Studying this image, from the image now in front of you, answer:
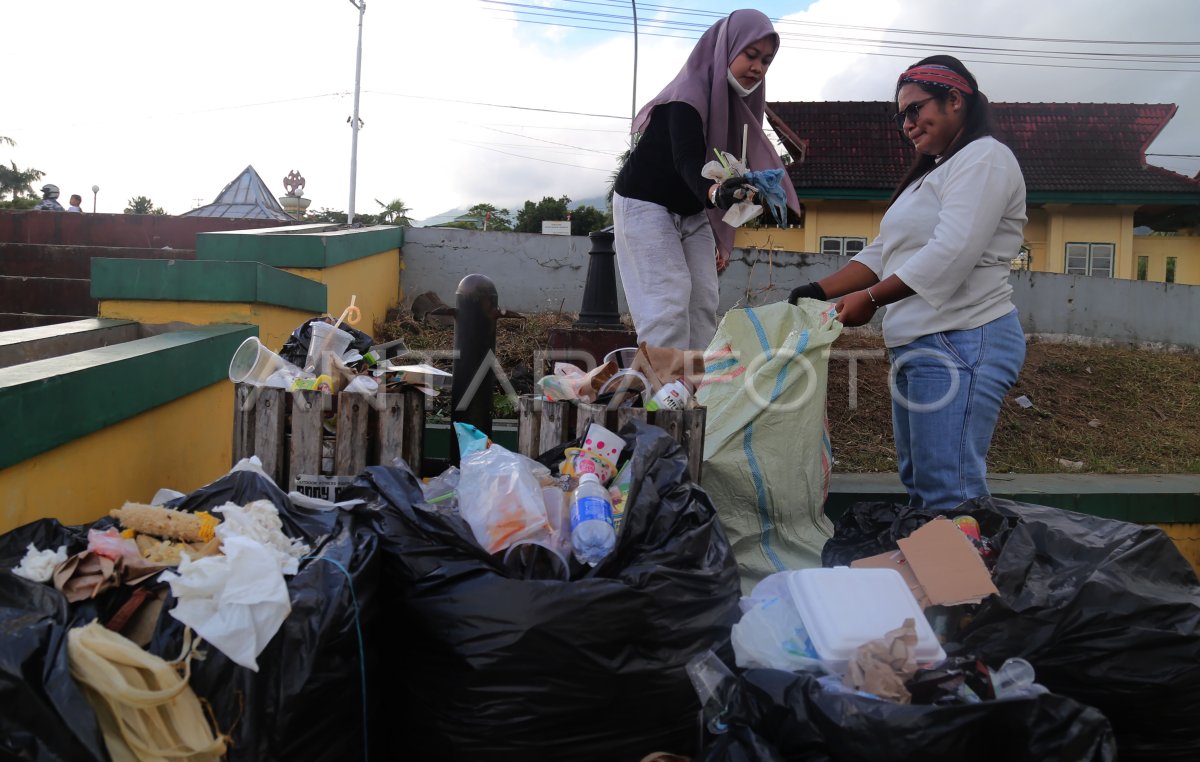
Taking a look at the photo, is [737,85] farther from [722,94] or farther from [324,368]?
[324,368]

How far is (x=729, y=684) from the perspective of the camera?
1646 millimetres

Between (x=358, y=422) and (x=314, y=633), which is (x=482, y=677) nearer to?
(x=314, y=633)

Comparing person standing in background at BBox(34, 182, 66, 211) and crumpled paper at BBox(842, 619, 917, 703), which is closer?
crumpled paper at BBox(842, 619, 917, 703)

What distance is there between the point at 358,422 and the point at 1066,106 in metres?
19.5

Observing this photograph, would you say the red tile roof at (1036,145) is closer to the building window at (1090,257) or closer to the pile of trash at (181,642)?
the building window at (1090,257)

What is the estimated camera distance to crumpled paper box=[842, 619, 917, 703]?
145cm

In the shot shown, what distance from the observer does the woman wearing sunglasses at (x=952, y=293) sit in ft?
8.32

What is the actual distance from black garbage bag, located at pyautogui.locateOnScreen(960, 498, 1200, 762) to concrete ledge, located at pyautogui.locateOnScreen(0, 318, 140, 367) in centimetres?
296

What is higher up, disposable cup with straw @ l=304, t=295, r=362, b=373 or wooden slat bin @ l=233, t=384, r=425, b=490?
disposable cup with straw @ l=304, t=295, r=362, b=373

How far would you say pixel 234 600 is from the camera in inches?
58.5

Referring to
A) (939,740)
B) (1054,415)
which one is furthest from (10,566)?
(1054,415)

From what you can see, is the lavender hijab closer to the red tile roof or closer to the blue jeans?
the blue jeans

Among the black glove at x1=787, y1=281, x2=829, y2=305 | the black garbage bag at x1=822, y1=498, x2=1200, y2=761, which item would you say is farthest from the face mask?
the black garbage bag at x1=822, y1=498, x2=1200, y2=761

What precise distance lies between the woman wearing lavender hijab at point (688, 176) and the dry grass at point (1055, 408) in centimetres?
181
